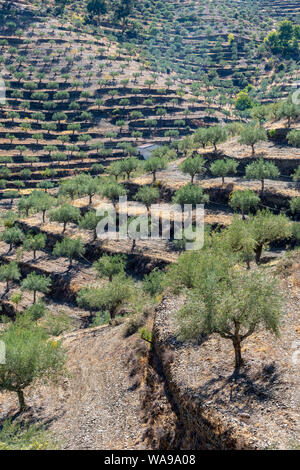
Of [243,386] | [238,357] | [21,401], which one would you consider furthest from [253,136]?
[21,401]

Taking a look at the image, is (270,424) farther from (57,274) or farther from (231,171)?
(231,171)

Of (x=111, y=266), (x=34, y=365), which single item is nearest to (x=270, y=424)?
(x=34, y=365)

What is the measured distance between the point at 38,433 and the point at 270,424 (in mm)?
12977

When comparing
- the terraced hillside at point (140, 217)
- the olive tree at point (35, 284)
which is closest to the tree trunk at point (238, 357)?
the terraced hillside at point (140, 217)

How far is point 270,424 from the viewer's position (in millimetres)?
17109

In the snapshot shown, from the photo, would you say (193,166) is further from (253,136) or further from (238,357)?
(238,357)

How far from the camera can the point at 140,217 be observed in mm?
63938

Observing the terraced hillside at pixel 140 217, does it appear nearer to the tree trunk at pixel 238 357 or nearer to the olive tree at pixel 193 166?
the olive tree at pixel 193 166

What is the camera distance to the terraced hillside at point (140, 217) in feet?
70.5

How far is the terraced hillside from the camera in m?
21.5

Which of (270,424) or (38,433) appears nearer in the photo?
(270,424)

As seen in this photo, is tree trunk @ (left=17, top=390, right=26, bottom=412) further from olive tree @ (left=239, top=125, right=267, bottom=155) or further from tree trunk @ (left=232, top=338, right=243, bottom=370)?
olive tree @ (left=239, top=125, right=267, bottom=155)

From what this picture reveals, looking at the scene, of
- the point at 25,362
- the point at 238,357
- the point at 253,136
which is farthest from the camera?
the point at 253,136

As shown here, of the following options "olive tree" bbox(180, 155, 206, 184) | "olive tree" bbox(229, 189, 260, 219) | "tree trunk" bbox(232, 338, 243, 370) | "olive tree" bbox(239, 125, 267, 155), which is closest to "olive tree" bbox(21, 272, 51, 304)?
"olive tree" bbox(229, 189, 260, 219)
